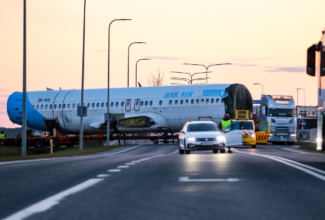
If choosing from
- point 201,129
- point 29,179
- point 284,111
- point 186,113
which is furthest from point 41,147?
point 29,179

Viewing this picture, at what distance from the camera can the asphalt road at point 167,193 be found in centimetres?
708

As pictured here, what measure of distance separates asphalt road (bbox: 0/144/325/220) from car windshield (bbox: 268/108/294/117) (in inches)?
1420

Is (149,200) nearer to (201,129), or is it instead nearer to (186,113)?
(201,129)

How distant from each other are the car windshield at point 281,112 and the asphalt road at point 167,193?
3606 centimetres

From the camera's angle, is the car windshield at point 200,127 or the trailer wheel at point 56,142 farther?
the trailer wheel at point 56,142

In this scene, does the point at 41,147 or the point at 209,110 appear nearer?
the point at 209,110

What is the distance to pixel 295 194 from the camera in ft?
28.8

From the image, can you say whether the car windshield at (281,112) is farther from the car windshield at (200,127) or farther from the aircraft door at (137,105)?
the car windshield at (200,127)

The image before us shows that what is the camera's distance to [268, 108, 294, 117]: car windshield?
49031 millimetres

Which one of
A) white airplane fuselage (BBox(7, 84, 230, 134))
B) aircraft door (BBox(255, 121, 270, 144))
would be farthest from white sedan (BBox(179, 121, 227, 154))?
aircraft door (BBox(255, 121, 270, 144))

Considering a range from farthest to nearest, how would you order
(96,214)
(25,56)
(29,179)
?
(25,56), (29,179), (96,214)

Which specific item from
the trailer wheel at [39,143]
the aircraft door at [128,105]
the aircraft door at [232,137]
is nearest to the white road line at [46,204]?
the aircraft door at [232,137]

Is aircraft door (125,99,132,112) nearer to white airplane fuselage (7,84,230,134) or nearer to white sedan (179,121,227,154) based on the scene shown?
white airplane fuselage (7,84,230,134)

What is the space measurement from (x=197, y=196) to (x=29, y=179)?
4.62 metres
